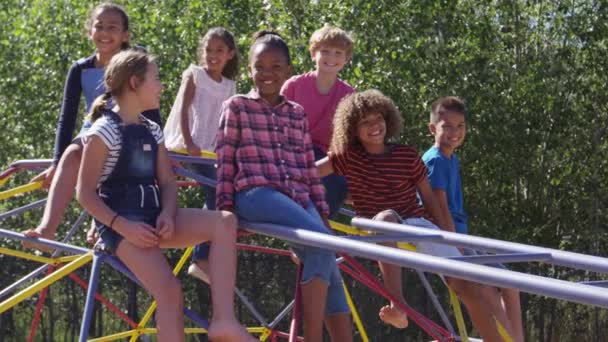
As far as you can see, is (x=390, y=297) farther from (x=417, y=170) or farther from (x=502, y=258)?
(x=502, y=258)

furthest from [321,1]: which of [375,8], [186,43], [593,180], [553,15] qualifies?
[593,180]

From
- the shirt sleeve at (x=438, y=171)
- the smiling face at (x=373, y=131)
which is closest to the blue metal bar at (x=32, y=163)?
the smiling face at (x=373, y=131)

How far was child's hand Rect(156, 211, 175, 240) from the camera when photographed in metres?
4.05

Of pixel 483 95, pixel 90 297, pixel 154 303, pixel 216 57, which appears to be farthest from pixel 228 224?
pixel 483 95

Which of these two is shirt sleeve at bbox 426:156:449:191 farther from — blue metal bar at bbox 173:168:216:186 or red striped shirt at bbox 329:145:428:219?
blue metal bar at bbox 173:168:216:186

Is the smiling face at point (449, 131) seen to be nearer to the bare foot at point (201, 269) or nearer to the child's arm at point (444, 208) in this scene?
the child's arm at point (444, 208)

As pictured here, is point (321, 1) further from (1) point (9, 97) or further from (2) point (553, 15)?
(1) point (9, 97)

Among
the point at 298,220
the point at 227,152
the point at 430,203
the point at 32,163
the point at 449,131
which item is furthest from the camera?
the point at 449,131

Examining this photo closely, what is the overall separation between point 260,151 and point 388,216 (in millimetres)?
734

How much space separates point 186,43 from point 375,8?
195 centimetres

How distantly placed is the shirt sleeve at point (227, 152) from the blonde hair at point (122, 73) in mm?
343

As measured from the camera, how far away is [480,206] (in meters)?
11.4

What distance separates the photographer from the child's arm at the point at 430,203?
17.0 feet

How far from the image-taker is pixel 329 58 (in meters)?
5.56
